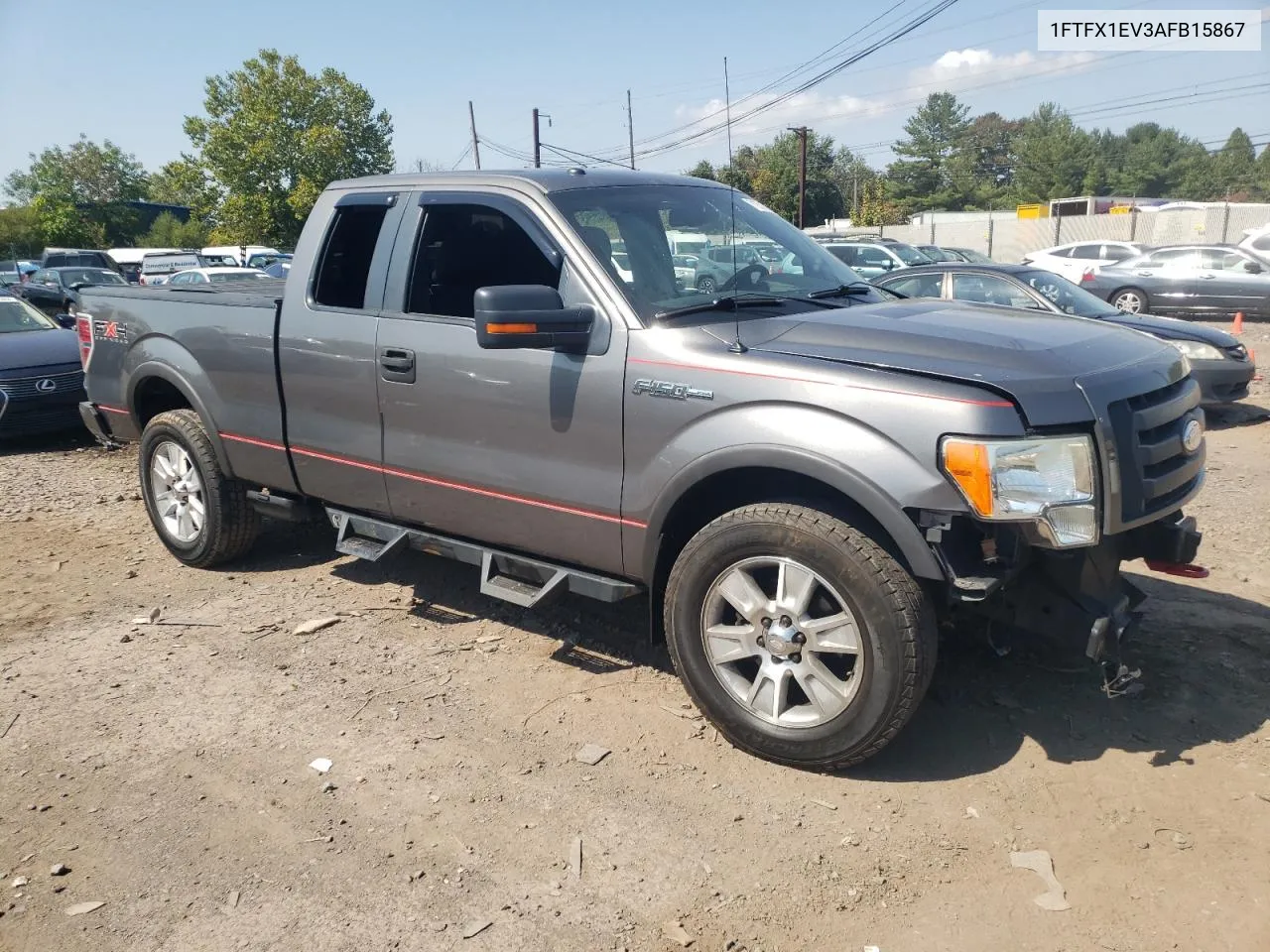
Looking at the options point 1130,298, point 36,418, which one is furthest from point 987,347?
point 1130,298

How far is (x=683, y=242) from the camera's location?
4316mm

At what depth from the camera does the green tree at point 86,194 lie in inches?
2165

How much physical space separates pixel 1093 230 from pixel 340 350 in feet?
147

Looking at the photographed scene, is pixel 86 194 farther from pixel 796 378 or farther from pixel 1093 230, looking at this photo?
pixel 796 378

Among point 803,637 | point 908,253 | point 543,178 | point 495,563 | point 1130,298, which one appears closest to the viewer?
point 803,637

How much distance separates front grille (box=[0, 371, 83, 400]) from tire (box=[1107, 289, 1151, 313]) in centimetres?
1625

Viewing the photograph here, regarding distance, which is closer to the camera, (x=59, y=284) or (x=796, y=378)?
(x=796, y=378)

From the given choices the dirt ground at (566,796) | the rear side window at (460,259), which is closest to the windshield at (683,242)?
the rear side window at (460,259)

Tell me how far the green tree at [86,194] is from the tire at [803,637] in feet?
201

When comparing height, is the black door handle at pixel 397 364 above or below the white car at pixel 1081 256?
above

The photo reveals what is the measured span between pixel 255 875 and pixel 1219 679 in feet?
12.2

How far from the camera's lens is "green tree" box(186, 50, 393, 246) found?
154 feet

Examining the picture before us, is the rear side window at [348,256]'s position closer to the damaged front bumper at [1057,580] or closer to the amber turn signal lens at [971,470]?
the amber turn signal lens at [971,470]

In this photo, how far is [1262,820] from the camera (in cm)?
317
